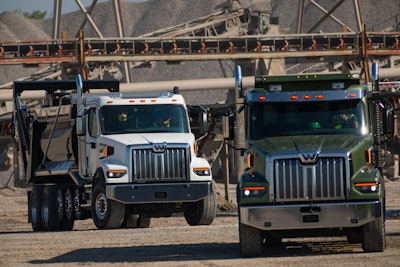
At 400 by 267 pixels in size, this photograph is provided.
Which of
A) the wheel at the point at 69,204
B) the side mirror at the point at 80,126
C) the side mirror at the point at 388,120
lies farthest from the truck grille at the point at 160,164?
the side mirror at the point at 388,120

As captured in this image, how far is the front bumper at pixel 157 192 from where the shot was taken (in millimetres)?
26125

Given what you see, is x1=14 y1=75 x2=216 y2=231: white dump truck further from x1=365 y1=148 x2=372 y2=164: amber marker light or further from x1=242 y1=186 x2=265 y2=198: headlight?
x1=365 y1=148 x2=372 y2=164: amber marker light

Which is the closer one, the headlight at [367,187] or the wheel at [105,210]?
the headlight at [367,187]

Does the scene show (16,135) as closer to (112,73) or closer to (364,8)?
(112,73)

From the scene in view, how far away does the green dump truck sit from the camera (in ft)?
56.3

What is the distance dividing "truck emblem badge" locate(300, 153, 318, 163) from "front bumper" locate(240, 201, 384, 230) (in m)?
0.66

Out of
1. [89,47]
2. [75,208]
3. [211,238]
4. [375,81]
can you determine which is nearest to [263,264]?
[375,81]

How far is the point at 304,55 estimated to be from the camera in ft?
253

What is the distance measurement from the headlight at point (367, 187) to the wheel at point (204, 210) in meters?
10.1

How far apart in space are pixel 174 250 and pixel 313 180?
3.73m

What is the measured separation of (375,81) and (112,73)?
65.3 metres

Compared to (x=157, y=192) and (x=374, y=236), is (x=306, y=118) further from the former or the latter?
(x=157, y=192)

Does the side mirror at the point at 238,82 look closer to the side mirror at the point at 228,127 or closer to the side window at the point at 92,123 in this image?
the side mirror at the point at 228,127

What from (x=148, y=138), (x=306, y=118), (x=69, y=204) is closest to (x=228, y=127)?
(x=306, y=118)
